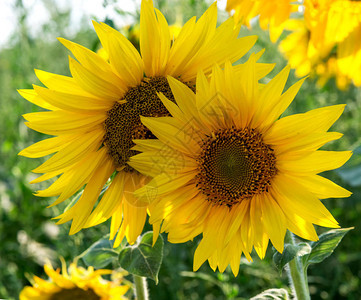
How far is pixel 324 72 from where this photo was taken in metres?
2.00

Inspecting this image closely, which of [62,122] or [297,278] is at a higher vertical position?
[62,122]

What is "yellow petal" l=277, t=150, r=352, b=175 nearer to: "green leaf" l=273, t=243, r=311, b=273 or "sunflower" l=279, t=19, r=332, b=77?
"green leaf" l=273, t=243, r=311, b=273

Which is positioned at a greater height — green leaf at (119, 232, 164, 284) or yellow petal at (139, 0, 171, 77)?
yellow petal at (139, 0, 171, 77)

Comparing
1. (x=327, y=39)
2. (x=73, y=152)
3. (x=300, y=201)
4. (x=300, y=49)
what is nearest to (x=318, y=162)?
(x=300, y=201)

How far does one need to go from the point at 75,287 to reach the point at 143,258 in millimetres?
376

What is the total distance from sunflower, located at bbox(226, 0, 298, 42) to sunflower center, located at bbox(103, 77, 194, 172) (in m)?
0.45

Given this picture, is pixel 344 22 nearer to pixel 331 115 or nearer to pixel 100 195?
pixel 331 115

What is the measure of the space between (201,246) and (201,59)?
16.8 inches

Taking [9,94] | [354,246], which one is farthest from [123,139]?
[9,94]

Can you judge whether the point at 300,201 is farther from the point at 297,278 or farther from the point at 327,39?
the point at 327,39

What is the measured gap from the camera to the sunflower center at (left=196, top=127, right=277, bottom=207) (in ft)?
3.50

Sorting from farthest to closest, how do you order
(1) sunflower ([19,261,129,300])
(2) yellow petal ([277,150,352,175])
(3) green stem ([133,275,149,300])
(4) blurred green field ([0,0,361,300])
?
1. (4) blurred green field ([0,0,361,300])
2. (1) sunflower ([19,261,129,300])
3. (3) green stem ([133,275,149,300])
4. (2) yellow petal ([277,150,352,175])

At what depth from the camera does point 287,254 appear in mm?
960

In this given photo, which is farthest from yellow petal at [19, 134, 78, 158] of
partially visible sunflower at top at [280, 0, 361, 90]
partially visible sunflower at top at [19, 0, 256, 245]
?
partially visible sunflower at top at [280, 0, 361, 90]
